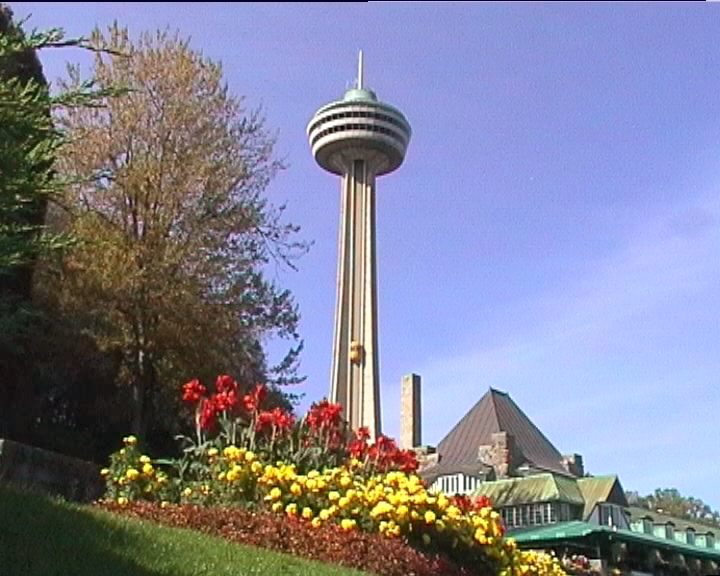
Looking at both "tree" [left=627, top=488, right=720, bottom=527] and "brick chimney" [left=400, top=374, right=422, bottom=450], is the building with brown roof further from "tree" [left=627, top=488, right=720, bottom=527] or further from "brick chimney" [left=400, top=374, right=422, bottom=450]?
"tree" [left=627, top=488, right=720, bottom=527]

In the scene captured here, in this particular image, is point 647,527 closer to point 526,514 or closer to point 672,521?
point 526,514

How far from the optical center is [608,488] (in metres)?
40.7

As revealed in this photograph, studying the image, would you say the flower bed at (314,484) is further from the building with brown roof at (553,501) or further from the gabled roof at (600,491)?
the gabled roof at (600,491)

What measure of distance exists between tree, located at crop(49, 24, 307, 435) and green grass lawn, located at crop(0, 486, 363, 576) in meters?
9.16

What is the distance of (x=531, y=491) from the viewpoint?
38.2 metres

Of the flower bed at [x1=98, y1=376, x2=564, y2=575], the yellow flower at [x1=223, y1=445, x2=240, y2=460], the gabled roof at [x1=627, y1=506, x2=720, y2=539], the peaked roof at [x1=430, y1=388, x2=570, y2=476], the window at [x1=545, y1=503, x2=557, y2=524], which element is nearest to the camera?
the flower bed at [x1=98, y1=376, x2=564, y2=575]

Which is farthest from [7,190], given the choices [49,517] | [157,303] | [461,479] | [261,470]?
[461,479]

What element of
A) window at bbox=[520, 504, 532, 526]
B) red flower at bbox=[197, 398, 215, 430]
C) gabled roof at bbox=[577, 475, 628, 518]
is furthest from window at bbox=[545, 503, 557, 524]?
red flower at bbox=[197, 398, 215, 430]

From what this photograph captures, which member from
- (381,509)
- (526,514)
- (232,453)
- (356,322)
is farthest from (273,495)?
(356,322)

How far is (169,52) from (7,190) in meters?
11.7

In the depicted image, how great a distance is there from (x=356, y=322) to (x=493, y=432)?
33.2ft

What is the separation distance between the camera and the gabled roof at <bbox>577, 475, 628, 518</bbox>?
4009 cm

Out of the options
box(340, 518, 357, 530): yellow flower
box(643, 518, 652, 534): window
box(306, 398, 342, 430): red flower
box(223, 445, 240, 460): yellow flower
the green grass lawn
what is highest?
box(643, 518, 652, 534): window

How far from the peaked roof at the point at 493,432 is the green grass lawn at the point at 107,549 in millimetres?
46261
